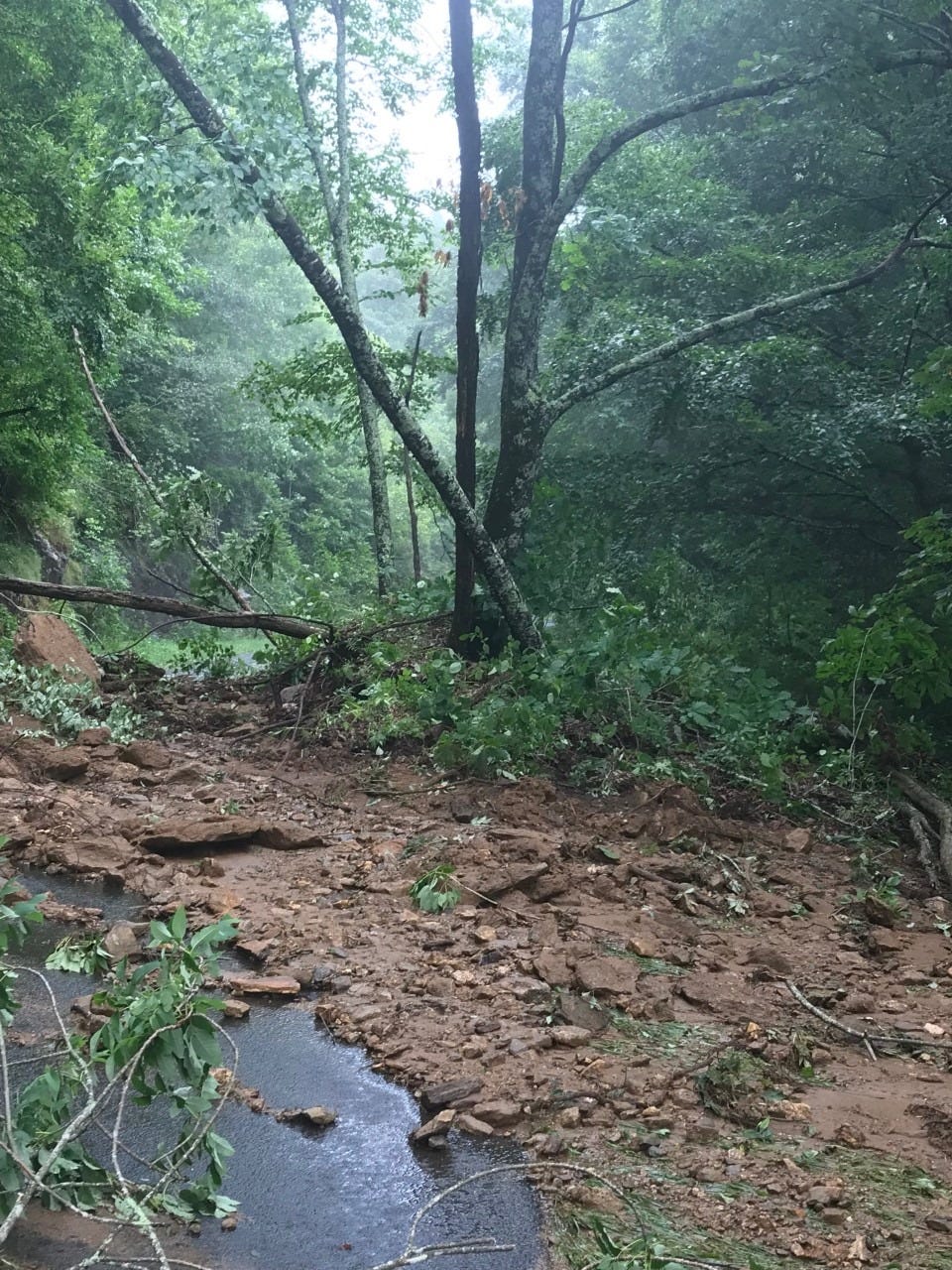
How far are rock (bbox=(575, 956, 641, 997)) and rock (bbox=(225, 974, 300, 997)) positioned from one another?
106cm

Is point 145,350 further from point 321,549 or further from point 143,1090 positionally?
point 143,1090

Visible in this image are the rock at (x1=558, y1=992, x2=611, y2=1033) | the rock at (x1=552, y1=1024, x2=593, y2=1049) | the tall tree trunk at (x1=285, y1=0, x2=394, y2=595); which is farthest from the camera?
the tall tree trunk at (x1=285, y1=0, x2=394, y2=595)

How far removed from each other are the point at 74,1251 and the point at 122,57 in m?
12.8

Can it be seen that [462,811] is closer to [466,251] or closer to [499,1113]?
[499,1113]

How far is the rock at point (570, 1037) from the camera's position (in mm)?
3379

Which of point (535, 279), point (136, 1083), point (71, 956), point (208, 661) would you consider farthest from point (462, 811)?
point (208, 661)

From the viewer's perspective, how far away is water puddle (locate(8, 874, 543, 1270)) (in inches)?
94.1

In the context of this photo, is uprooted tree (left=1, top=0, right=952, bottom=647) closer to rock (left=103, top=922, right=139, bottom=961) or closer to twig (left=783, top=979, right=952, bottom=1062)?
rock (left=103, top=922, right=139, bottom=961)

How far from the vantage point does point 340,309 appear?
710 cm

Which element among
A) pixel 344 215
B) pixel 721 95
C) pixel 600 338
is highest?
pixel 344 215

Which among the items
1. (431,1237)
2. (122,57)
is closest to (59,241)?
(122,57)

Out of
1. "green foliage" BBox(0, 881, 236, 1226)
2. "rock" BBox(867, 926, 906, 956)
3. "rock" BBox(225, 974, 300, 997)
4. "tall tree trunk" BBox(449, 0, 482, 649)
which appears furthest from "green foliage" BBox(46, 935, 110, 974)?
"tall tree trunk" BBox(449, 0, 482, 649)

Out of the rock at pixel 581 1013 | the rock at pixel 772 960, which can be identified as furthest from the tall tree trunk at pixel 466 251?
the rock at pixel 581 1013

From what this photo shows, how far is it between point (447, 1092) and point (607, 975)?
3.09 ft
